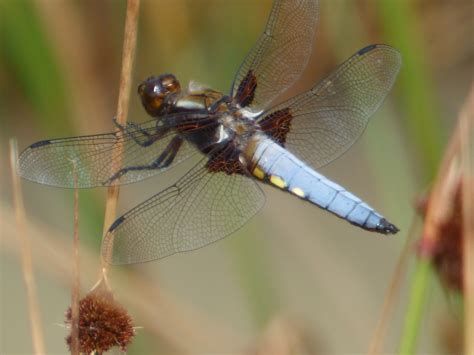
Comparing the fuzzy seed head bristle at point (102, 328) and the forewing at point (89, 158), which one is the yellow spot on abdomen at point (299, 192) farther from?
the fuzzy seed head bristle at point (102, 328)

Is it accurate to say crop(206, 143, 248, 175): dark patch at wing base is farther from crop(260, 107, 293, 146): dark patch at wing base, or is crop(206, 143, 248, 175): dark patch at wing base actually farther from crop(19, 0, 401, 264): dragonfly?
crop(260, 107, 293, 146): dark patch at wing base

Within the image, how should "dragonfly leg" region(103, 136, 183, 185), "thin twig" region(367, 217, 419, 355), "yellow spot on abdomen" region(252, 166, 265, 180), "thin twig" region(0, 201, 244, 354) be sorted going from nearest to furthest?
"thin twig" region(367, 217, 419, 355), "dragonfly leg" region(103, 136, 183, 185), "yellow spot on abdomen" region(252, 166, 265, 180), "thin twig" region(0, 201, 244, 354)

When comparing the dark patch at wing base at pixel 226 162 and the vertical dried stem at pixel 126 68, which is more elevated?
the dark patch at wing base at pixel 226 162

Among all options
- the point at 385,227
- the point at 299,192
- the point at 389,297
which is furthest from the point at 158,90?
the point at 389,297

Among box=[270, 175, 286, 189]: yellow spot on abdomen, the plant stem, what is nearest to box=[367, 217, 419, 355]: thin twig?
the plant stem

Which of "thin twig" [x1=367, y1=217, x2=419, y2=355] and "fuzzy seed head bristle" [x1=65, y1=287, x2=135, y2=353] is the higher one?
"thin twig" [x1=367, y1=217, x2=419, y2=355]

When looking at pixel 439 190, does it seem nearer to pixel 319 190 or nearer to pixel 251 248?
pixel 319 190

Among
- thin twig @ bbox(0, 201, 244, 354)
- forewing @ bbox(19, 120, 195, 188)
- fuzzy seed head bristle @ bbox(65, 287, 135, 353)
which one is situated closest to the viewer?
fuzzy seed head bristle @ bbox(65, 287, 135, 353)

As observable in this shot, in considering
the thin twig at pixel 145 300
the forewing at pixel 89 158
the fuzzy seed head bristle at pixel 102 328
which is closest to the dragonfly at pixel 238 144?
the forewing at pixel 89 158
